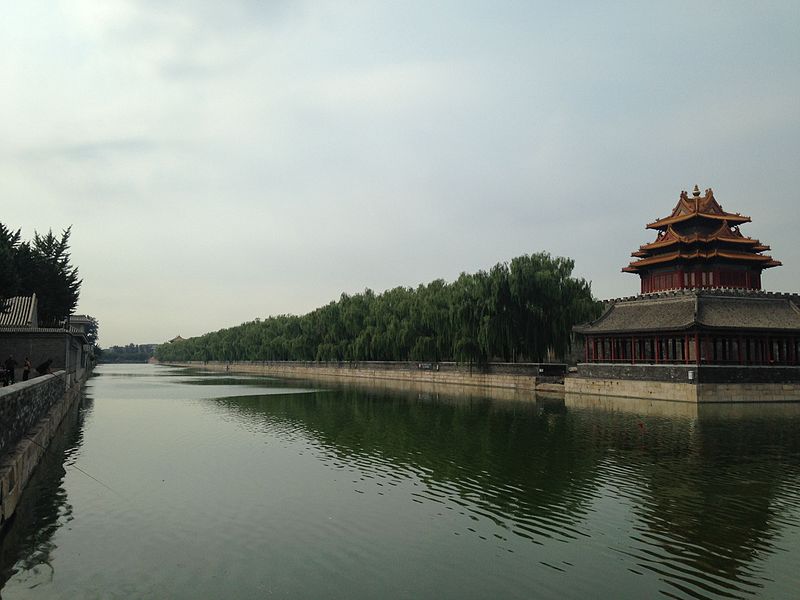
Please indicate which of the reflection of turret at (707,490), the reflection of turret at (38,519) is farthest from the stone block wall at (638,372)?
the reflection of turret at (38,519)

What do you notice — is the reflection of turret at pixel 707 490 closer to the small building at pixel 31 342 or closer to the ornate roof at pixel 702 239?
the ornate roof at pixel 702 239

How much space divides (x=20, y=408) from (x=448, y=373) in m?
41.0

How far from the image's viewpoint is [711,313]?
33.5m

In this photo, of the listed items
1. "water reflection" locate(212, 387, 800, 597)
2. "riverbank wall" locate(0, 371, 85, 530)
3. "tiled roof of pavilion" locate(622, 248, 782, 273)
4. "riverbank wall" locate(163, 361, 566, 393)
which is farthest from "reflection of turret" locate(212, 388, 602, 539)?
"tiled roof of pavilion" locate(622, 248, 782, 273)

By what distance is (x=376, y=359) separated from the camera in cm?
6725

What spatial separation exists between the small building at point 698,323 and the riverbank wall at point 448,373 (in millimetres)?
2929

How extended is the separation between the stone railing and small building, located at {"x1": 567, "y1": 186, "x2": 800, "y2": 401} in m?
28.8

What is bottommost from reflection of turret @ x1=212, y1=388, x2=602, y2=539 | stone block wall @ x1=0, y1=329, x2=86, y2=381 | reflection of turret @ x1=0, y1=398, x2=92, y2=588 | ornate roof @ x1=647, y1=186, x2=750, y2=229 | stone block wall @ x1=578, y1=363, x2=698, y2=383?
reflection of turret @ x1=0, y1=398, x2=92, y2=588

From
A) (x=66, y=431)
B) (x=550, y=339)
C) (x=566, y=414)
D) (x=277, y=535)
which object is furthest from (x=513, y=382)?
(x=277, y=535)

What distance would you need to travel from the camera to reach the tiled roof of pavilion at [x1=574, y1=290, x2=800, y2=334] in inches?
1296

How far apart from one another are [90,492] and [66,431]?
1066cm

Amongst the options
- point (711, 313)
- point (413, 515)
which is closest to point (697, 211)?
point (711, 313)

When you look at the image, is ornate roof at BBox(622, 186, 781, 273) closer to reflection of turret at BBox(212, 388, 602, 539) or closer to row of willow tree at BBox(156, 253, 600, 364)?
row of willow tree at BBox(156, 253, 600, 364)

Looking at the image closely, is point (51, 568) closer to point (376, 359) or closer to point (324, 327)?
point (376, 359)
